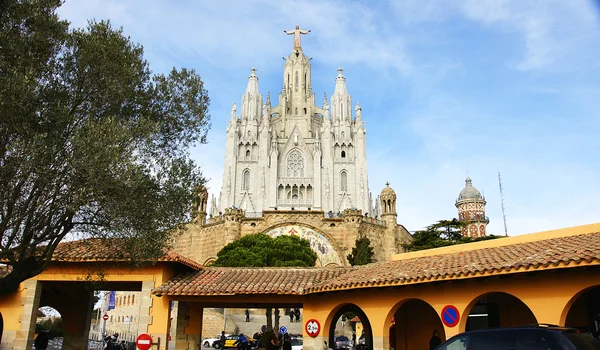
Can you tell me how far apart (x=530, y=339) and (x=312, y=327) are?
34.1ft

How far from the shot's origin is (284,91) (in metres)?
85.5

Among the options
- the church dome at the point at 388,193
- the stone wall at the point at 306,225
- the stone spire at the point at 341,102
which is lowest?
the stone wall at the point at 306,225

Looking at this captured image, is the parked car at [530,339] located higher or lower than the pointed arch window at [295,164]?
lower

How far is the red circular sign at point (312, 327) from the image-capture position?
16.2 m

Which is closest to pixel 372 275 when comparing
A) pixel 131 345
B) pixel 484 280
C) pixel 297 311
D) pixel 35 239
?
pixel 484 280

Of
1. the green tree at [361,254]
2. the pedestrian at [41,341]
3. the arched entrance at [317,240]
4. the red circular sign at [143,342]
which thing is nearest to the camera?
the red circular sign at [143,342]

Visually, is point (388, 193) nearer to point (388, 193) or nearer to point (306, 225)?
point (388, 193)

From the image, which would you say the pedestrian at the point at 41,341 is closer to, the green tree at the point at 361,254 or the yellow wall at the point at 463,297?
the yellow wall at the point at 463,297

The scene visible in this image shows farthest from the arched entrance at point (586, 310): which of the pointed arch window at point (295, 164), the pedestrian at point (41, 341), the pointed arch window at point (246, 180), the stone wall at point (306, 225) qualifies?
the pointed arch window at point (246, 180)

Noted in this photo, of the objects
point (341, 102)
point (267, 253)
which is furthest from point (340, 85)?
point (267, 253)

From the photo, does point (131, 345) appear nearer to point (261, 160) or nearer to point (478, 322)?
point (478, 322)

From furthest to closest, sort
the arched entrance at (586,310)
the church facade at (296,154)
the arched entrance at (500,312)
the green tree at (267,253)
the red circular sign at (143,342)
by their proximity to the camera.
Result: the church facade at (296,154) → the green tree at (267,253) → the arched entrance at (500,312) → the arched entrance at (586,310) → the red circular sign at (143,342)

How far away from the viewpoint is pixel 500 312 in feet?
49.5

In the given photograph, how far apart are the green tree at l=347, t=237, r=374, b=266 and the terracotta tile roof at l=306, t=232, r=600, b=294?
2192cm
